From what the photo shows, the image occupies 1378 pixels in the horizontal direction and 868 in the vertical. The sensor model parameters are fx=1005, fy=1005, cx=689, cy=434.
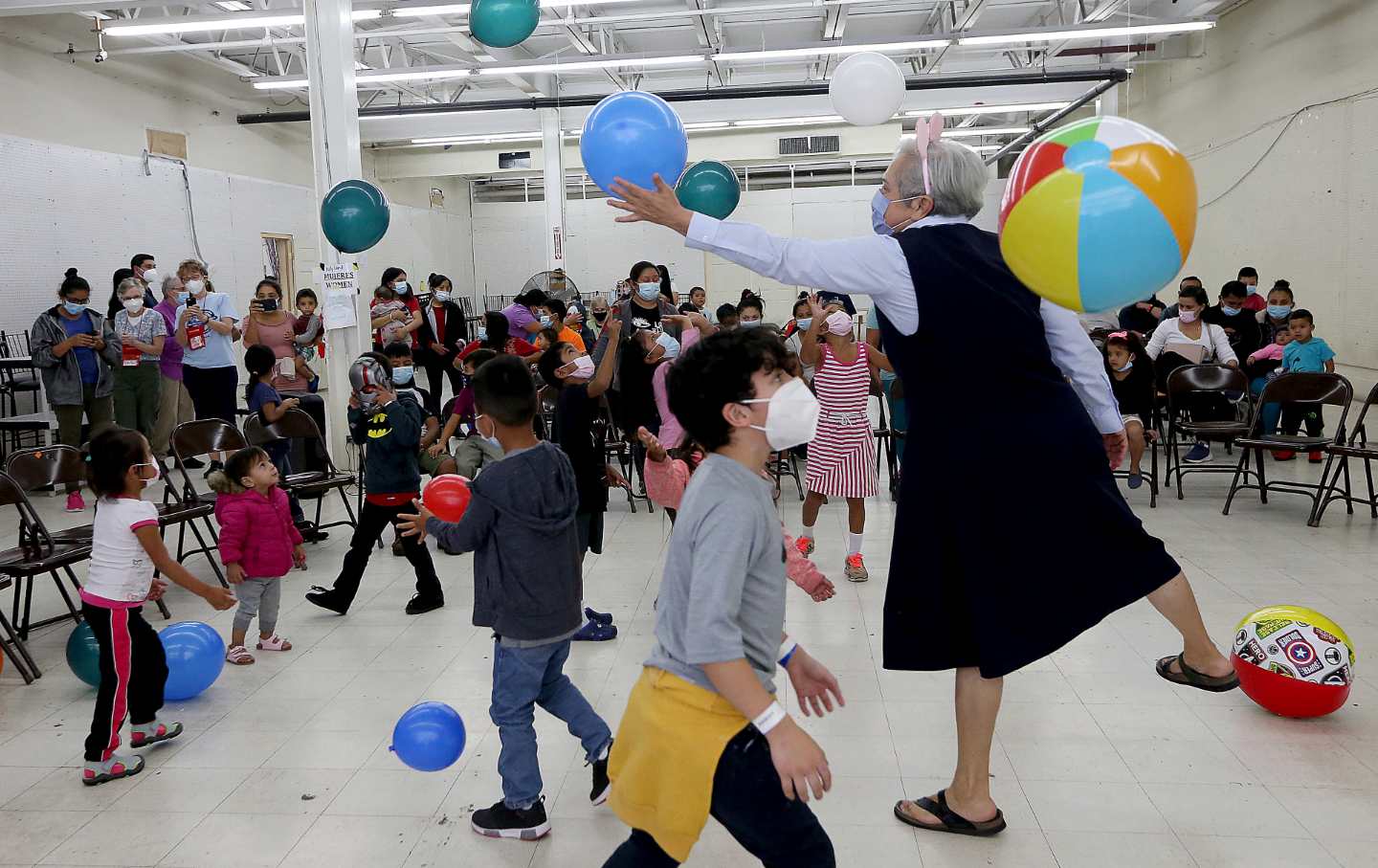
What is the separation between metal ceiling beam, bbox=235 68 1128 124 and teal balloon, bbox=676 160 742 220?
7.77 m

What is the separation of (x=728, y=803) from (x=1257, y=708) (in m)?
2.54

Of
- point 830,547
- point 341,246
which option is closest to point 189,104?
point 341,246

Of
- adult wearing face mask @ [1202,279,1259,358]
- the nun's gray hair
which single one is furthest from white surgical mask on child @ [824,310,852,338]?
adult wearing face mask @ [1202,279,1259,358]

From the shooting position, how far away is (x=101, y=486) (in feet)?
9.87

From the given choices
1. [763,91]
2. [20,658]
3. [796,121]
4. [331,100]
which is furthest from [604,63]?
[20,658]

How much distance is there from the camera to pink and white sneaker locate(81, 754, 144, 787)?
297 cm

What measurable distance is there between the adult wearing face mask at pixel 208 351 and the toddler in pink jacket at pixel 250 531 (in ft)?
13.4

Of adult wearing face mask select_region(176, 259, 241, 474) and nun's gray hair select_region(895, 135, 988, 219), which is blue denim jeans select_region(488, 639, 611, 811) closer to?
nun's gray hair select_region(895, 135, 988, 219)

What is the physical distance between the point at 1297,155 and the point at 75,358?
1150 cm

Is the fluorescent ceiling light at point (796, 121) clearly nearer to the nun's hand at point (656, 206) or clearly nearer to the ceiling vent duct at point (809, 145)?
the ceiling vent duct at point (809, 145)

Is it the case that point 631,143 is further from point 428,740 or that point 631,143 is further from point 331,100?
point 331,100

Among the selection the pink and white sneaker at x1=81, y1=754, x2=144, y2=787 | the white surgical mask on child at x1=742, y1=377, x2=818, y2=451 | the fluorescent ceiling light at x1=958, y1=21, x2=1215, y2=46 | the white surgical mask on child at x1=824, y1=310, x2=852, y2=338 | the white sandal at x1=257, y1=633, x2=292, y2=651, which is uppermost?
the fluorescent ceiling light at x1=958, y1=21, x2=1215, y2=46

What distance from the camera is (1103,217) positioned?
6.23 feet

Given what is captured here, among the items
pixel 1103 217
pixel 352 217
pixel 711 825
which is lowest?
pixel 711 825
